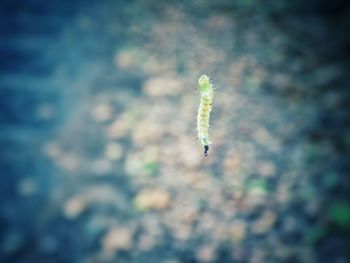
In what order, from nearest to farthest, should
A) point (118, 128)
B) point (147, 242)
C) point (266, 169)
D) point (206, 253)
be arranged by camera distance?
point (206, 253), point (147, 242), point (266, 169), point (118, 128)

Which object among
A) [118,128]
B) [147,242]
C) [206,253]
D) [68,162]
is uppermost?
[118,128]

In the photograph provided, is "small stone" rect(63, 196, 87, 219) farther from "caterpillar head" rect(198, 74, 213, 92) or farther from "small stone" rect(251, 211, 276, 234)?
"caterpillar head" rect(198, 74, 213, 92)

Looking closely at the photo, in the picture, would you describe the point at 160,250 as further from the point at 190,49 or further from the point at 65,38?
the point at 65,38

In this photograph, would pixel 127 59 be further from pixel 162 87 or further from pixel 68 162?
pixel 68 162

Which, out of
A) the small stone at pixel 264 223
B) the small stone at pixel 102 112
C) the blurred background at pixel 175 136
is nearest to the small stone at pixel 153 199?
the blurred background at pixel 175 136

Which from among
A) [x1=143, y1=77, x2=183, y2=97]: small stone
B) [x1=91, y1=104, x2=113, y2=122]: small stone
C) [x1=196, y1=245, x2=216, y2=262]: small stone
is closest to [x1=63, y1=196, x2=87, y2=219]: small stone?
[x1=91, y1=104, x2=113, y2=122]: small stone

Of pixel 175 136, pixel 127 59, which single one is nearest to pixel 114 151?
pixel 175 136

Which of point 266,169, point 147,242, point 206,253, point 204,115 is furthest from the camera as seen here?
point 266,169

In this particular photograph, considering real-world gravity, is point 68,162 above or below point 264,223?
above
